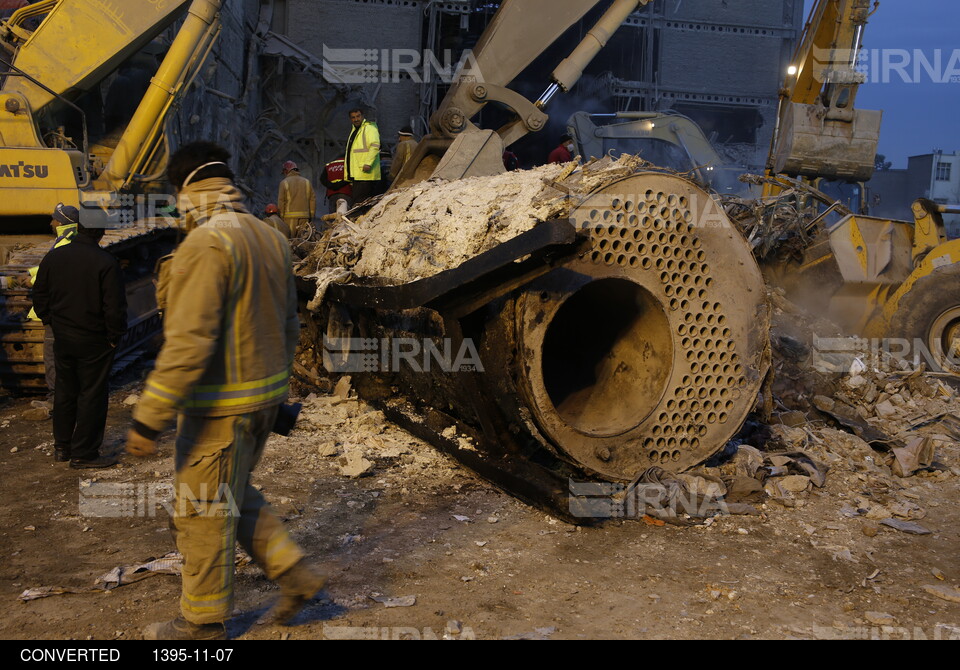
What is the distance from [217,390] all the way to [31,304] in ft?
15.6

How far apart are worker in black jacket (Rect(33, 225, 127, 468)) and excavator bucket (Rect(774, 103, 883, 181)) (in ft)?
24.8

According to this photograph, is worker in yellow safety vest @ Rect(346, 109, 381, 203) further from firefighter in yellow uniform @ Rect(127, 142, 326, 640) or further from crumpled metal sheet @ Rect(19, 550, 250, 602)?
firefighter in yellow uniform @ Rect(127, 142, 326, 640)

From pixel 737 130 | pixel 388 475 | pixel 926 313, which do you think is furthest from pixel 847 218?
pixel 737 130

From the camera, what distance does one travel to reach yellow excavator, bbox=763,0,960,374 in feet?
24.7

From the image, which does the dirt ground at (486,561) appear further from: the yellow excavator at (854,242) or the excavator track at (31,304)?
the yellow excavator at (854,242)

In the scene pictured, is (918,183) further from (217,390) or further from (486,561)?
(217,390)

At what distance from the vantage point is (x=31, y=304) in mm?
6742

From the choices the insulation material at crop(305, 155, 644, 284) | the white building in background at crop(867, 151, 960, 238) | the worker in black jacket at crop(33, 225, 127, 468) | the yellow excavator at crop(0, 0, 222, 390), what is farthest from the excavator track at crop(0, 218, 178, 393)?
the white building in background at crop(867, 151, 960, 238)

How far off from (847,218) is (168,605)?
22.9 feet

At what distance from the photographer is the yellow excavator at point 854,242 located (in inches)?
296

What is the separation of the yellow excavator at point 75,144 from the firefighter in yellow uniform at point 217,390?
4539 mm

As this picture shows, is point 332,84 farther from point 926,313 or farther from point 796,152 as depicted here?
point 926,313

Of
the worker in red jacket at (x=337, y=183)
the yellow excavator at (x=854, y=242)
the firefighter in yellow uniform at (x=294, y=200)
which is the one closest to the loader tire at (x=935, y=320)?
the yellow excavator at (x=854, y=242)

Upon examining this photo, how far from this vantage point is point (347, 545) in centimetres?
397
